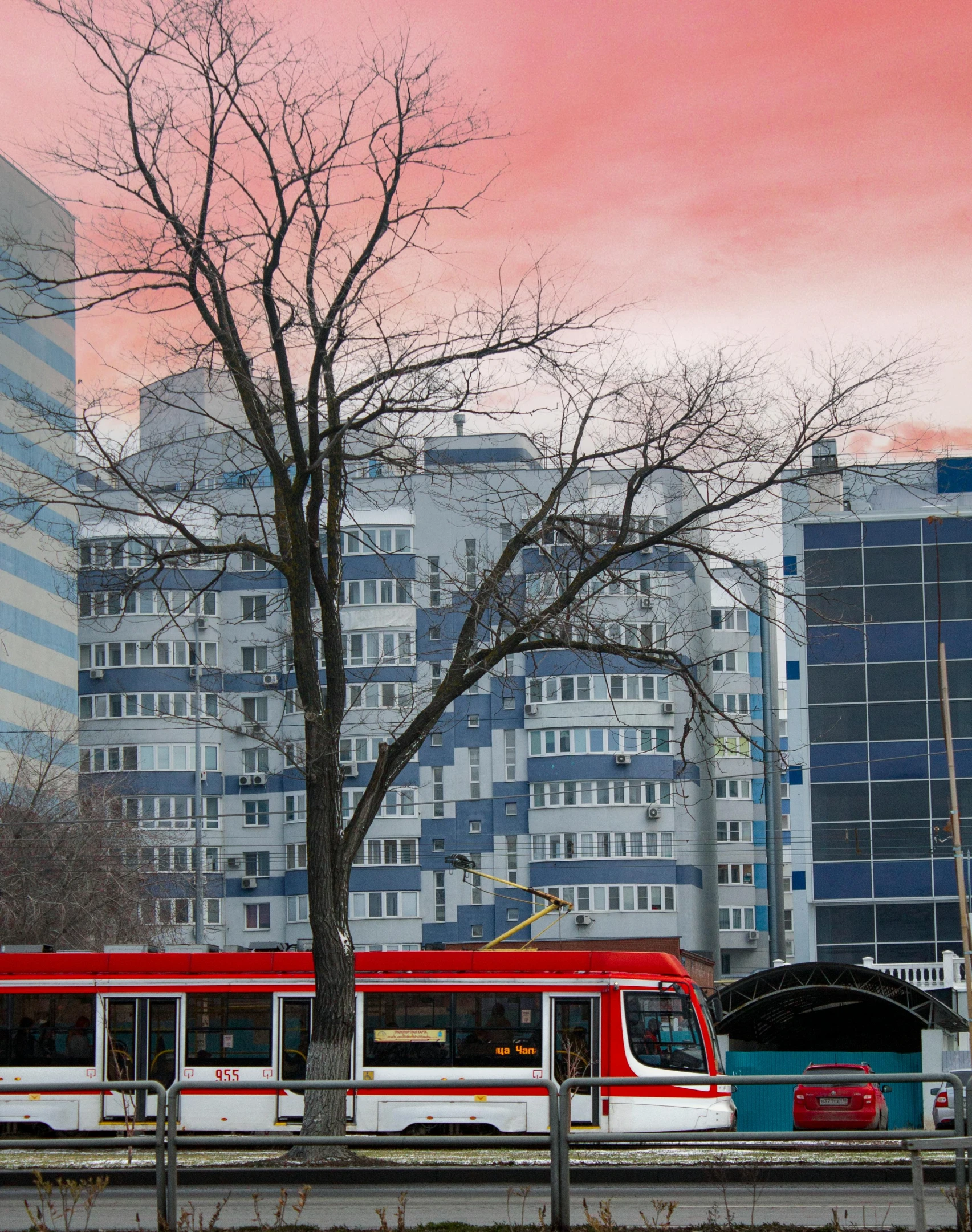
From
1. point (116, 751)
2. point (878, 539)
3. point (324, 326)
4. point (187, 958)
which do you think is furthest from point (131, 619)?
point (324, 326)

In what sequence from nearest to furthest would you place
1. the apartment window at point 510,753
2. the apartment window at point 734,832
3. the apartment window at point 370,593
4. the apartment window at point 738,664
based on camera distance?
the apartment window at point 370,593 → the apartment window at point 510,753 → the apartment window at point 734,832 → the apartment window at point 738,664

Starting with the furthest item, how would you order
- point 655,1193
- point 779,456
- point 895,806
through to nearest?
1. point 895,806
2. point 779,456
3. point 655,1193

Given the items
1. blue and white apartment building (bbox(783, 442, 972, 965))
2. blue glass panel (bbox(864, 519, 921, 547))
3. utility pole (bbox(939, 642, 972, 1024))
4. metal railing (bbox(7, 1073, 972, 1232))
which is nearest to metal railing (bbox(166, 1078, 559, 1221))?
metal railing (bbox(7, 1073, 972, 1232))

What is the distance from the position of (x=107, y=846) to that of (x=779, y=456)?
3824cm

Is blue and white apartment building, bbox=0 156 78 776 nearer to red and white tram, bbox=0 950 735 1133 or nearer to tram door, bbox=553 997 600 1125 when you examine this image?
red and white tram, bbox=0 950 735 1133

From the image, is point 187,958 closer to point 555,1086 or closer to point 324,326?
point 324,326

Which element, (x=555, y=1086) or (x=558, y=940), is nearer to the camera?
(x=555, y=1086)

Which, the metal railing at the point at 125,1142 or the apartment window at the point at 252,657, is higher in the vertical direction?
the apartment window at the point at 252,657

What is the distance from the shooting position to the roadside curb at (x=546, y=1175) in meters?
10.8

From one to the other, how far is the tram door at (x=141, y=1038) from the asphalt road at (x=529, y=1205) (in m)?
10.5

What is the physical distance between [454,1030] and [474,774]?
47715mm

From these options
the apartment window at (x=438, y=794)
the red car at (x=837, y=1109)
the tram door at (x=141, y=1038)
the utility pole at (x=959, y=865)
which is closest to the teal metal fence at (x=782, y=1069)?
the red car at (x=837, y=1109)

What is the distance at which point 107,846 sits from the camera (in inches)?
1978

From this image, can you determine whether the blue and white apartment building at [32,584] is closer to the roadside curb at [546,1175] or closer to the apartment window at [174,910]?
the apartment window at [174,910]
